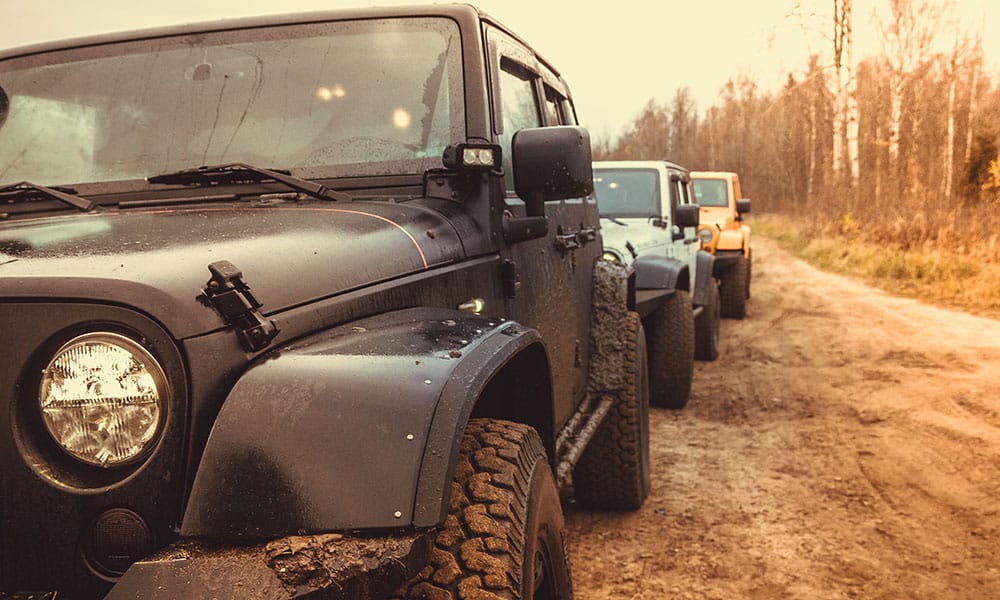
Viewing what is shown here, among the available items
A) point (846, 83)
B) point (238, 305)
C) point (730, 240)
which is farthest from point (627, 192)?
point (846, 83)

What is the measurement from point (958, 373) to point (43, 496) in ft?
23.2

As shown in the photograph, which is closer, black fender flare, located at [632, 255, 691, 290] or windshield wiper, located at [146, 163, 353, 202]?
windshield wiper, located at [146, 163, 353, 202]

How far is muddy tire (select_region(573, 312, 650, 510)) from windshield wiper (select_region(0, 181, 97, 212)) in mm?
2409

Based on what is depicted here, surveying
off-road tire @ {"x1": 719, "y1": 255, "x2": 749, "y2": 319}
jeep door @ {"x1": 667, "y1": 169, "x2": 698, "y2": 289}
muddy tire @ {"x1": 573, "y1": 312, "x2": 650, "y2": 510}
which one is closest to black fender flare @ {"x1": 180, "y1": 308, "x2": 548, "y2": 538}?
muddy tire @ {"x1": 573, "y1": 312, "x2": 650, "y2": 510}

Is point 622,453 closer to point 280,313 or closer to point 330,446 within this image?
point 280,313

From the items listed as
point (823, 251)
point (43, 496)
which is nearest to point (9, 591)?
point (43, 496)

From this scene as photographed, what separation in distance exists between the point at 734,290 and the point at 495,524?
9.91 meters

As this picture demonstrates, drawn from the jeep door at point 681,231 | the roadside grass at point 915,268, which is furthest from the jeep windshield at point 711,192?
the jeep door at point 681,231

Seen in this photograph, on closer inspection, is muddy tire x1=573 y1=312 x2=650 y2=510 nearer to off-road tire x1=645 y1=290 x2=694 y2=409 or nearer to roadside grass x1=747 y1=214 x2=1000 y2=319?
off-road tire x1=645 y1=290 x2=694 y2=409

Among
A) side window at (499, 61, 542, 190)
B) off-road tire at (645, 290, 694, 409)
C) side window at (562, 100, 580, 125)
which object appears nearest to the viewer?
side window at (499, 61, 542, 190)

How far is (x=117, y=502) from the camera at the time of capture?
4.45 ft

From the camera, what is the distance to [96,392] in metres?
1.34

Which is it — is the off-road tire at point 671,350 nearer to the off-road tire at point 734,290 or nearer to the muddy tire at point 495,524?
the muddy tire at point 495,524

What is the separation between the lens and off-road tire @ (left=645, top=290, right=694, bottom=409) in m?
6.11
